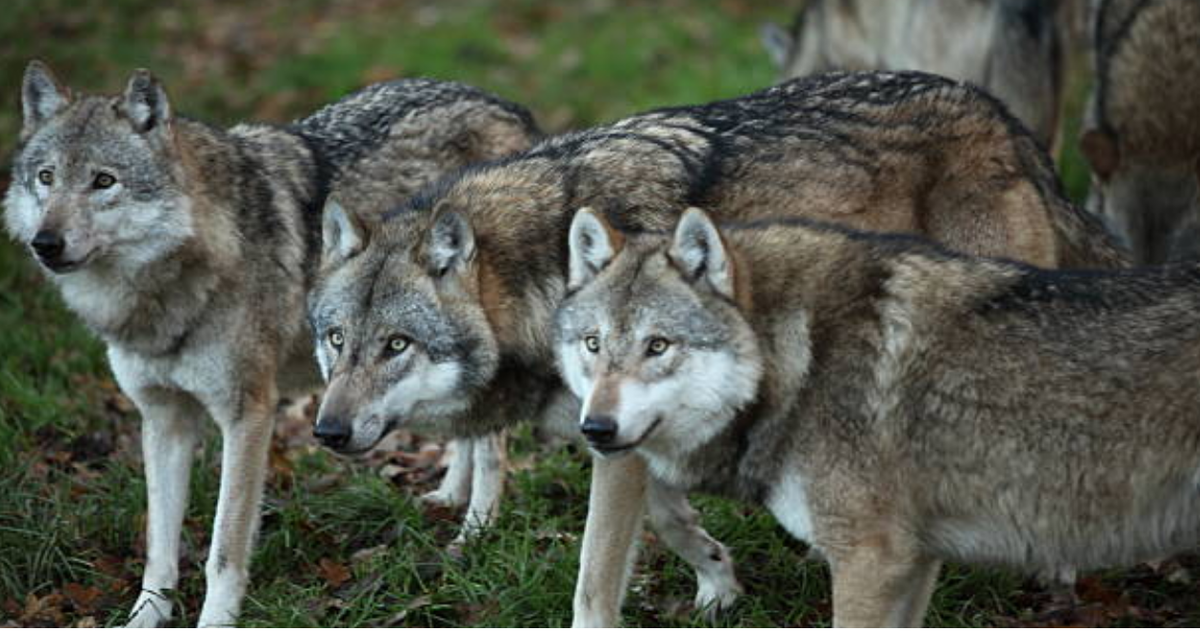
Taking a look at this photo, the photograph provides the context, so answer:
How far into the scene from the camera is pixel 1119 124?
7.57 m

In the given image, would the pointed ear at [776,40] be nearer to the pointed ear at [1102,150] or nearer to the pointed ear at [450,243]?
the pointed ear at [1102,150]

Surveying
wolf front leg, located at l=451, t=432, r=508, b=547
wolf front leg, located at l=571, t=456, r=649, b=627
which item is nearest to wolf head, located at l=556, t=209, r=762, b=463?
wolf front leg, located at l=571, t=456, r=649, b=627

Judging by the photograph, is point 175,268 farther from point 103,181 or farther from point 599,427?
point 599,427

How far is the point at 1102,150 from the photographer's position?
7.67 m

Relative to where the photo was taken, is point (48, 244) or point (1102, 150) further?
point (1102, 150)

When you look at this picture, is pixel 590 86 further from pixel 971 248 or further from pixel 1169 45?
pixel 971 248

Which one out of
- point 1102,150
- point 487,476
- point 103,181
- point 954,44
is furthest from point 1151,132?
point 103,181

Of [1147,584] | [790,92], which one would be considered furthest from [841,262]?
[1147,584]

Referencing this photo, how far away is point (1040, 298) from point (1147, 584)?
69.7 inches

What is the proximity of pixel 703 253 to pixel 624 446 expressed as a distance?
64 cm

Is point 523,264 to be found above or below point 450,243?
below

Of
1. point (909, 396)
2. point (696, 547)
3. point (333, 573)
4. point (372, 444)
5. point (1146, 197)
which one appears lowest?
point (333, 573)

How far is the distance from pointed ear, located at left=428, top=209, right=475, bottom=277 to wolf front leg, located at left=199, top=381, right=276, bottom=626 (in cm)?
120

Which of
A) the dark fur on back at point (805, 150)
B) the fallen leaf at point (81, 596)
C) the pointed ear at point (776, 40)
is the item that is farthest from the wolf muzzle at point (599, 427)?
the pointed ear at point (776, 40)
